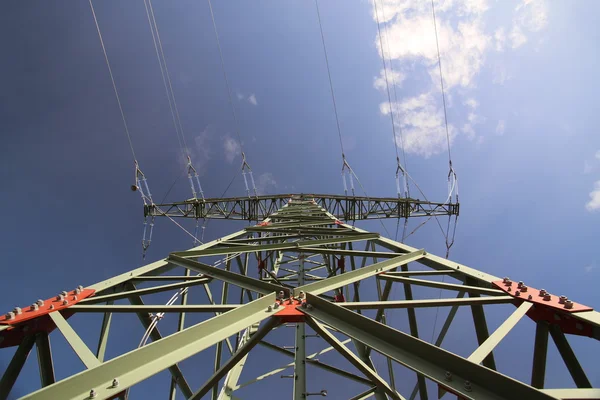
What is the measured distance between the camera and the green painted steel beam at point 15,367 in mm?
3037

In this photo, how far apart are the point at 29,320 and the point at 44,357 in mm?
458

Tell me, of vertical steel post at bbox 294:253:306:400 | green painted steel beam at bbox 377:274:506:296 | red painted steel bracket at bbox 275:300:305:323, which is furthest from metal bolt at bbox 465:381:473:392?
vertical steel post at bbox 294:253:306:400

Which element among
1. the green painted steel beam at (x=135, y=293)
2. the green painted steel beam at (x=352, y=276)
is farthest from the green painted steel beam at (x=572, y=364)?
the green painted steel beam at (x=135, y=293)

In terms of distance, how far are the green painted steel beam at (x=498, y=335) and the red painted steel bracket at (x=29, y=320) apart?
4517 millimetres

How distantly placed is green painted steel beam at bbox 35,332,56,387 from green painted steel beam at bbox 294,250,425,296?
9.48ft

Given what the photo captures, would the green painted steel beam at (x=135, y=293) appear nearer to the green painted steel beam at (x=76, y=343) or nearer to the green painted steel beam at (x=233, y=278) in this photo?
the green painted steel beam at (x=233, y=278)

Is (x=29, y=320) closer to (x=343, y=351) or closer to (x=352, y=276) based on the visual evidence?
(x=343, y=351)

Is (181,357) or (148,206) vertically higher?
(148,206)

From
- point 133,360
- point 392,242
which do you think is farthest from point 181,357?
point 392,242

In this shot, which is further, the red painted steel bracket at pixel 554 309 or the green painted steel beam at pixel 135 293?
the green painted steel beam at pixel 135 293

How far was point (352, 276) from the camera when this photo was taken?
4.34m

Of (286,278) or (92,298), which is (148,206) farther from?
(92,298)

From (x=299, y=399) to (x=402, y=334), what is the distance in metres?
2.63

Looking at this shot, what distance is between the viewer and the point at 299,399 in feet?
14.2
